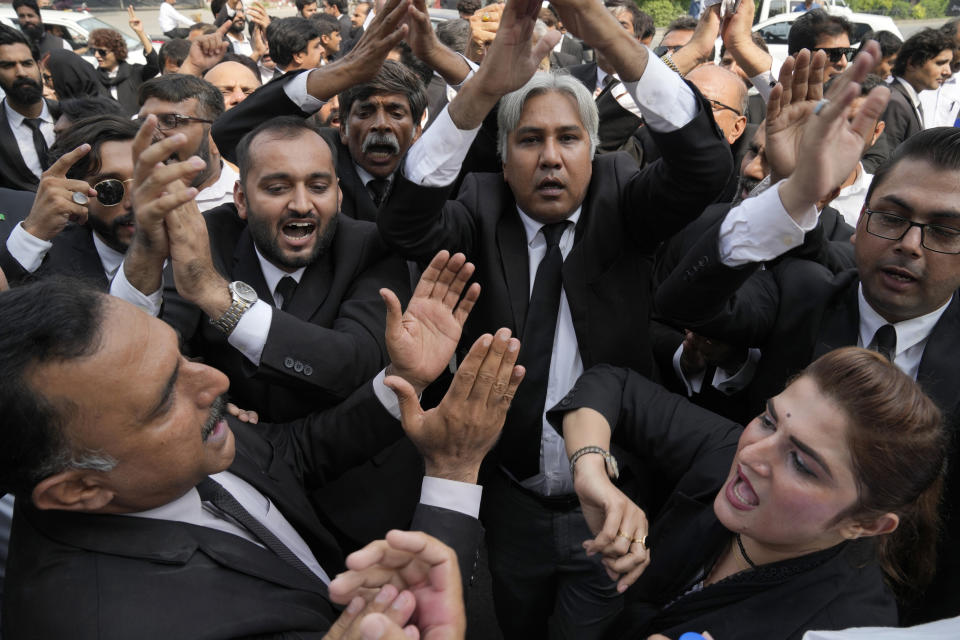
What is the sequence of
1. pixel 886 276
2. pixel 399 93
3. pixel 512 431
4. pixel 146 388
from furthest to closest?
pixel 399 93 → pixel 512 431 → pixel 886 276 → pixel 146 388

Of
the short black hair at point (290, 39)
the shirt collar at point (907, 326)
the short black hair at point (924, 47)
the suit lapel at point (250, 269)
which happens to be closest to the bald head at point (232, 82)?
the short black hair at point (290, 39)

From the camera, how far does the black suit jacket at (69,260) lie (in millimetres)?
2773

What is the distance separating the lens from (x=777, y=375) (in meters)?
2.05

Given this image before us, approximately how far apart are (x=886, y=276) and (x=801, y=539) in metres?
0.81

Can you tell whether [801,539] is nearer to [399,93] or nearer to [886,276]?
[886,276]

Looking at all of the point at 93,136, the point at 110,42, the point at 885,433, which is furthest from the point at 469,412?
the point at 110,42

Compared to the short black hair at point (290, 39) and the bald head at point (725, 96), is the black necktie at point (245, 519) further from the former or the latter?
the short black hair at point (290, 39)

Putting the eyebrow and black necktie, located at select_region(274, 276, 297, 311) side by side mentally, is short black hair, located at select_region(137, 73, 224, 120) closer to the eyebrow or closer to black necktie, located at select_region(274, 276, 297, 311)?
black necktie, located at select_region(274, 276, 297, 311)

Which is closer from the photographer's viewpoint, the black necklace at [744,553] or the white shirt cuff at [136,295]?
the black necklace at [744,553]

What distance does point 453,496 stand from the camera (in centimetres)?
166

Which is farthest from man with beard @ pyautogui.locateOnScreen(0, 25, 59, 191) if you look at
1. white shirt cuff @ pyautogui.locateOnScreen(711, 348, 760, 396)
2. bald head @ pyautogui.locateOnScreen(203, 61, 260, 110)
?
white shirt cuff @ pyautogui.locateOnScreen(711, 348, 760, 396)

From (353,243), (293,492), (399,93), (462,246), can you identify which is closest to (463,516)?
(293,492)

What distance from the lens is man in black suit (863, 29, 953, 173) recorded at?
18.3 feet

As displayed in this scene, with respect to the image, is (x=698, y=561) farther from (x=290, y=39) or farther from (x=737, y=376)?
(x=290, y=39)
